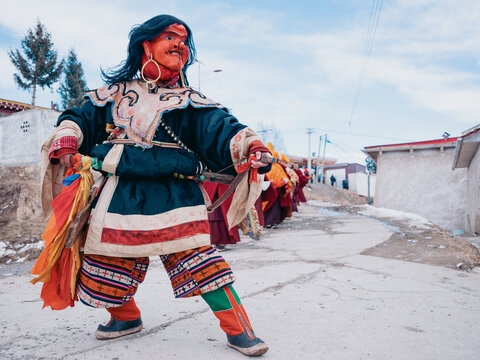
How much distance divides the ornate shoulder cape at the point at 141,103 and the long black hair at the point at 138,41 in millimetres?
105

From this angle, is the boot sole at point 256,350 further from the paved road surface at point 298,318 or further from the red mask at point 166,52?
the red mask at point 166,52

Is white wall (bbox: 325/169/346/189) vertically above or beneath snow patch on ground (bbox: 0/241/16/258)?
above

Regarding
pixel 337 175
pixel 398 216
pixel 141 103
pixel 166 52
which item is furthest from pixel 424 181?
pixel 337 175

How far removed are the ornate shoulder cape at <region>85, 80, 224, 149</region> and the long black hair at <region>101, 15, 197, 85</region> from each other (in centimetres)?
10

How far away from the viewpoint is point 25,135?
14484 millimetres

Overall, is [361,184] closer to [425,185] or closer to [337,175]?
[337,175]

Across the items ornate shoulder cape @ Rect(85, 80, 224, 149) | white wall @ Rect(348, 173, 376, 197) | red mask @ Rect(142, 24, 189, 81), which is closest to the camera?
ornate shoulder cape @ Rect(85, 80, 224, 149)

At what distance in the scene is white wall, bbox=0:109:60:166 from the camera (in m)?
14.3

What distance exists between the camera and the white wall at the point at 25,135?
46.9 ft

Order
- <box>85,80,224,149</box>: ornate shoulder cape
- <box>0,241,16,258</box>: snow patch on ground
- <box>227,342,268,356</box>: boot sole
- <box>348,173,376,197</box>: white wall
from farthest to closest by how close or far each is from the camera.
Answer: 1. <box>348,173,376,197</box>: white wall
2. <box>0,241,16,258</box>: snow patch on ground
3. <box>85,80,224,149</box>: ornate shoulder cape
4. <box>227,342,268,356</box>: boot sole

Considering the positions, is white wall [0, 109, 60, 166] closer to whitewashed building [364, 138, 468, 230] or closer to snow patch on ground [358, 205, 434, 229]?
snow patch on ground [358, 205, 434, 229]

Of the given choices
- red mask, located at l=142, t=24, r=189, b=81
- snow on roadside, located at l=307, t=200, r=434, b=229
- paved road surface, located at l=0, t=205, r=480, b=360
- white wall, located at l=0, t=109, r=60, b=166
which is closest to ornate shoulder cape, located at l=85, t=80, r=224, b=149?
red mask, located at l=142, t=24, r=189, b=81

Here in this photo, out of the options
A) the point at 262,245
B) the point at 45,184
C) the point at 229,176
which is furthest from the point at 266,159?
the point at 262,245

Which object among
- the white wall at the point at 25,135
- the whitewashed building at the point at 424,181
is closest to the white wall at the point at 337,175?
the whitewashed building at the point at 424,181
